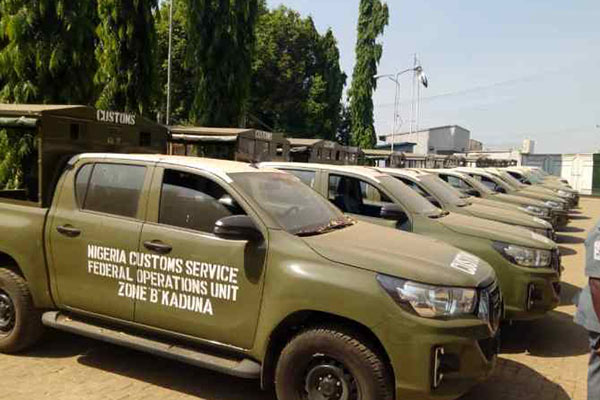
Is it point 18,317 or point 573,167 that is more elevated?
point 573,167

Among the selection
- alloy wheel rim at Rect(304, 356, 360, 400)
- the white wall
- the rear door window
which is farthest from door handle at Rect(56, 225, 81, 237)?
the white wall

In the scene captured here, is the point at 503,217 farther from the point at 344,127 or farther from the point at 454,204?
the point at 344,127

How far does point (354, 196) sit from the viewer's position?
21.2 feet

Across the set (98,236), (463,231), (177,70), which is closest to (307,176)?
(463,231)

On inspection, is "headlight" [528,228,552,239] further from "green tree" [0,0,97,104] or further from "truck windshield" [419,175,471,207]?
"green tree" [0,0,97,104]

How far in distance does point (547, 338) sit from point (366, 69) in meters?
37.5

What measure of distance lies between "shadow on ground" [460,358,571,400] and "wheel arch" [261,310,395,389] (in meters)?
1.29

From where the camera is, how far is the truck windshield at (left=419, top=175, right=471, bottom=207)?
732 centimetres

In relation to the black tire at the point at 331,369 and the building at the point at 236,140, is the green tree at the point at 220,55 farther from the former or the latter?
the black tire at the point at 331,369

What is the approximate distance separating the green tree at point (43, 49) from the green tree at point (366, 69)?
1291 inches

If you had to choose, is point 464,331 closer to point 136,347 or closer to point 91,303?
point 136,347

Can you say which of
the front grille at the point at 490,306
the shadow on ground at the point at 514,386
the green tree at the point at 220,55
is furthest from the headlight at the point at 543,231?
the green tree at the point at 220,55

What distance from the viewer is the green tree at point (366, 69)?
134ft

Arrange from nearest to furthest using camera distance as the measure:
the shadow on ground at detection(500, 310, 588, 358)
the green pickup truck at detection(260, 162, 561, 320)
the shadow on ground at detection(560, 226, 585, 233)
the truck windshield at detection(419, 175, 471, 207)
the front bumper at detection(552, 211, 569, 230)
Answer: the green pickup truck at detection(260, 162, 561, 320) < the shadow on ground at detection(500, 310, 588, 358) < the truck windshield at detection(419, 175, 471, 207) < the front bumper at detection(552, 211, 569, 230) < the shadow on ground at detection(560, 226, 585, 233)
